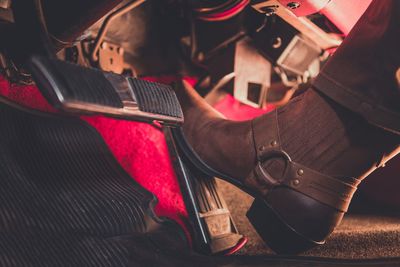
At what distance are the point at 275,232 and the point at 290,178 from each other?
0.13 m

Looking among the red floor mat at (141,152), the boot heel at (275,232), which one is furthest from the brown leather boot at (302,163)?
the red floor mat at (141,152)

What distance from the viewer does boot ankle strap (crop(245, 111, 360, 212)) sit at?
735 mm

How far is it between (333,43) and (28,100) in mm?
944

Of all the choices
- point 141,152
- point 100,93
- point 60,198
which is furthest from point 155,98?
point 141,152

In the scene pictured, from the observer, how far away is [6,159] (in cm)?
77

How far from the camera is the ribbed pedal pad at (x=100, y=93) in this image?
492 millimetres

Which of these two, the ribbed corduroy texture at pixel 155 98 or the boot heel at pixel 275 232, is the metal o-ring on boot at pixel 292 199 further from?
the ribbed corduroy texture at pixel 155 98

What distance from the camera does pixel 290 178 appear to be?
0.76 m

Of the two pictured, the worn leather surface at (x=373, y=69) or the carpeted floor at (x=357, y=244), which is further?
the carpeted floor at (x=357, y=244)

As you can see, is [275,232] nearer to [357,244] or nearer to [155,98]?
[357,244]

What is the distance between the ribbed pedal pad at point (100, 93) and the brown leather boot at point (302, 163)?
25 centimetres

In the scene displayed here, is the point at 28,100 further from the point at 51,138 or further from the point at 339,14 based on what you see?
the point at 339,14

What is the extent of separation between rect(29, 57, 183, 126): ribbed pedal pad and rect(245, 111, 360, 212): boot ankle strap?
0.24 m

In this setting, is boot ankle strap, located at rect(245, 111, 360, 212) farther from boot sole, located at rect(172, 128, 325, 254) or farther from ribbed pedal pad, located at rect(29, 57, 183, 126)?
ribbed pedal pad, located at rect(29, 57, 183, 126)
